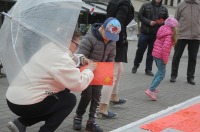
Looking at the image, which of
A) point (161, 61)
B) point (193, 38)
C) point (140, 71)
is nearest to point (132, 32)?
point (140, 71)

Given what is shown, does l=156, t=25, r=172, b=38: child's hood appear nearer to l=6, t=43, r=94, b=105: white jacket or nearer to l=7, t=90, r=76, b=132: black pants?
l=7, t=90, r=76, b=132: black pants

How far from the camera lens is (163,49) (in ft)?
22.5

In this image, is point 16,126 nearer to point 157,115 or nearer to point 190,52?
point 157,115

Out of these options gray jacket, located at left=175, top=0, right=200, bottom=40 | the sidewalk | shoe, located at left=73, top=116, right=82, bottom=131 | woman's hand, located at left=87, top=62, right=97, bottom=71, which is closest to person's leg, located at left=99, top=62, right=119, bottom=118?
the sidewalk

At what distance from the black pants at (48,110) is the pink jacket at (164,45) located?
9.98ft

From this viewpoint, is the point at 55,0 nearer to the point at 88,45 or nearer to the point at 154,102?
the point at 88,45

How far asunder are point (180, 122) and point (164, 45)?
1908 mm

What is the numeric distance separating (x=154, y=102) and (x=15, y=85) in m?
3.45

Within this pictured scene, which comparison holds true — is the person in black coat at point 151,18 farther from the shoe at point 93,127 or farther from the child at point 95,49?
the shoe at point 93,127

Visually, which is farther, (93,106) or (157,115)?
(157,115)

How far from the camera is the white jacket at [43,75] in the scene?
3.74m

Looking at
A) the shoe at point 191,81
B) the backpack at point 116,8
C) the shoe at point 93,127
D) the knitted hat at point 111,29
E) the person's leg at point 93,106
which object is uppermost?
the backpack at point 116,8

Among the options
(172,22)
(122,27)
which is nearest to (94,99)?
(122,27)

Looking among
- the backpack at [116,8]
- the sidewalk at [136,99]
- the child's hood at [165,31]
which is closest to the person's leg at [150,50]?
the sidewalk at [136,99]
